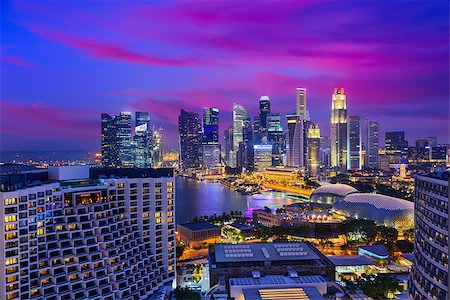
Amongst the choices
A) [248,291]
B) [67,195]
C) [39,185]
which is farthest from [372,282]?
[39,185]

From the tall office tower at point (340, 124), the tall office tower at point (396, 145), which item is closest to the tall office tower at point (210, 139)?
the tall office tower at point (340, 124)

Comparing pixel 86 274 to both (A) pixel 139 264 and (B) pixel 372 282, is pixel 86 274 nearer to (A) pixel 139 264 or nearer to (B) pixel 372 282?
(A) pixel 139 264

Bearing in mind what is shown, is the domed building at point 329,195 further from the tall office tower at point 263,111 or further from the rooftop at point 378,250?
the tall office tower at point 263,111

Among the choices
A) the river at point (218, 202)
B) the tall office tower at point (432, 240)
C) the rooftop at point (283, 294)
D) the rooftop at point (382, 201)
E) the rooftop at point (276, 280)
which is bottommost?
the river at point (218, 202)

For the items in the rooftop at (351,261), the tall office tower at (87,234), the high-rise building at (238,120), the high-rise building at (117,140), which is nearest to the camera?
the tall office tower at (87,234)

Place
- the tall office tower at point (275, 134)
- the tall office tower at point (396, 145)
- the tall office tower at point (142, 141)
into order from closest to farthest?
the tall office tower at point (142, 141), the tall office tower at point (396, 145), the tall office tower at point (275, 134)

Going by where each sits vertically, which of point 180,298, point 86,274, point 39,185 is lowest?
point 180,298

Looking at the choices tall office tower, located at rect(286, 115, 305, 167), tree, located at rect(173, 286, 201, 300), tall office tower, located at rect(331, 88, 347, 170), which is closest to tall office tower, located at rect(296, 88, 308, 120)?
tall office tower, located at rect(331, 88, 347, 170)
